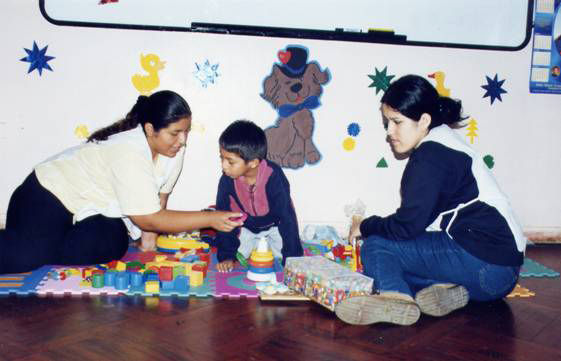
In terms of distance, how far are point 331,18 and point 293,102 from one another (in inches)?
17.1

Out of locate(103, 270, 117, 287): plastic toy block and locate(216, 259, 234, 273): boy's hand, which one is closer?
locate(103, 270, 117, 287): plastic toy block

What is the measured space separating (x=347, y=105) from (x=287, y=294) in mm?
1205

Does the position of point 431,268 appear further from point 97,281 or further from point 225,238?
point 97,281

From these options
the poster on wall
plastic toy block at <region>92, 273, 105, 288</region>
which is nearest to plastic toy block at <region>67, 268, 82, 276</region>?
plastic toy block at <region>92, 273, 105, 288</region>

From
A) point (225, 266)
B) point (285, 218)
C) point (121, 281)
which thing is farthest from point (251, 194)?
point (121, 281)

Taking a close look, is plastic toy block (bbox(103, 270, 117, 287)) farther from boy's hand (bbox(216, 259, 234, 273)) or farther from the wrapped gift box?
the wrapped gift box

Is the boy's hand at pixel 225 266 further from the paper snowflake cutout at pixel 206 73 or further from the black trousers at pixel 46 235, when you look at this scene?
the paper snowflake cutout at pixel 206 73

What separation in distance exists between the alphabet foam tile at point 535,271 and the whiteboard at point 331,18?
43.3 inches

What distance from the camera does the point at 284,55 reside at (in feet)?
8.61

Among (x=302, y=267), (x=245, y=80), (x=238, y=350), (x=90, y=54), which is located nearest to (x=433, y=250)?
(x=302, y=267)

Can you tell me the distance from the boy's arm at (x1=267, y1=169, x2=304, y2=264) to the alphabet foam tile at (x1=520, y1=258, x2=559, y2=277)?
0.92 m

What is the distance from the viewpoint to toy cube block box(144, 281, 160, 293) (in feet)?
5.95

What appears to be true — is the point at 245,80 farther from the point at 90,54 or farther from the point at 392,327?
the point at 392,327

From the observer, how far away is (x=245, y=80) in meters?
2.63
